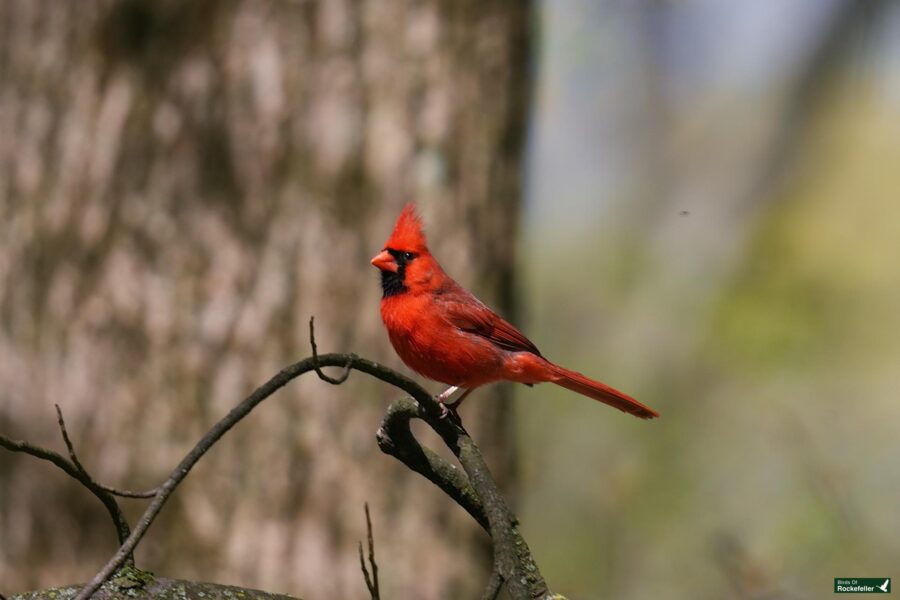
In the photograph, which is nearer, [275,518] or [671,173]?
[275,518]

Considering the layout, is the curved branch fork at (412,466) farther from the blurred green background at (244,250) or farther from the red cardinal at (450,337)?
the blurred green background at (244,250)

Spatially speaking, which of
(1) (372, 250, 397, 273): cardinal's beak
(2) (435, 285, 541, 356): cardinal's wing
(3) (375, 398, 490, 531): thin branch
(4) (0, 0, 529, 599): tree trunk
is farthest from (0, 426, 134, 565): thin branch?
(4) (0, 0, 529, 599): tree trunk

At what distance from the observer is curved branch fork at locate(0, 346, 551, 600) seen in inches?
42.3

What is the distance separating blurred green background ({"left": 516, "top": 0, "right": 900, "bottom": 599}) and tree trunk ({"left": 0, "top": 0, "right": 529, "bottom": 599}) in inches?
109

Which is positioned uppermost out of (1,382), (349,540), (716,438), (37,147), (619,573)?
(37,147)

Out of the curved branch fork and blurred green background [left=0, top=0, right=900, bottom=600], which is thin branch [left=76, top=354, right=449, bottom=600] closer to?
the curved branch fork

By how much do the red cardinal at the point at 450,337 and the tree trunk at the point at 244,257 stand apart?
121 centimetres

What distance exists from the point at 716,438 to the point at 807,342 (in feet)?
3.24

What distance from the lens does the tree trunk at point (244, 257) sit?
123 inches

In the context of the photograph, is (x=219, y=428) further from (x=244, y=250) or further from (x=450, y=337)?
(x=244, y=250)

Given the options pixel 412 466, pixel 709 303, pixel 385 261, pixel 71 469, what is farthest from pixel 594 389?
pixel 709 303

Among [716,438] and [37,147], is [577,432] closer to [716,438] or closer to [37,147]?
[716,438]

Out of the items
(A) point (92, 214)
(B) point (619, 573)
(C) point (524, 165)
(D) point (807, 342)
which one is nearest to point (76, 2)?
(A) point (92, 214)

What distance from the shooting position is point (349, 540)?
3.13 m
